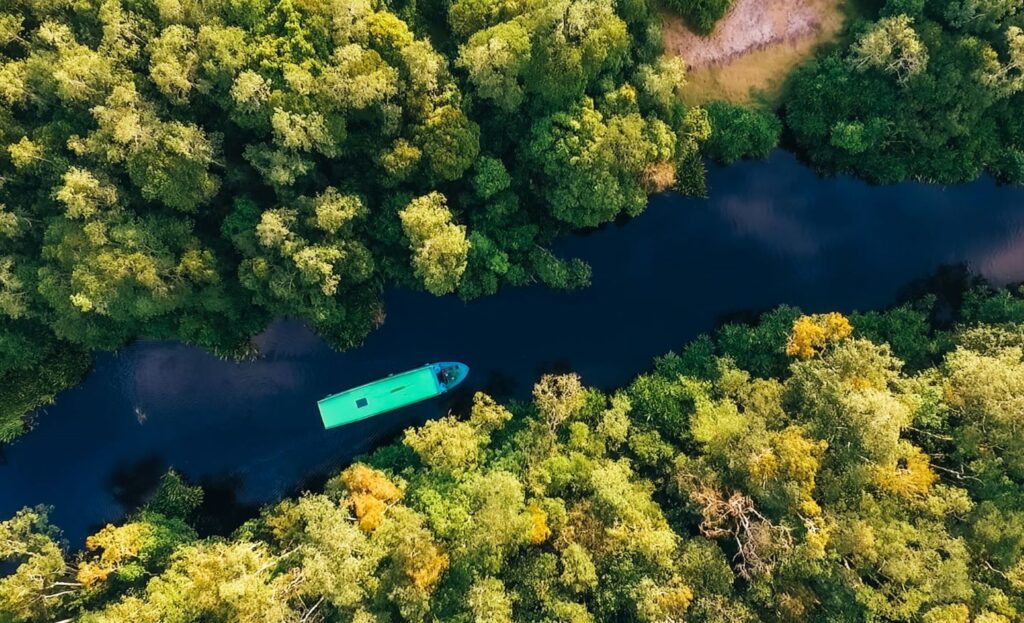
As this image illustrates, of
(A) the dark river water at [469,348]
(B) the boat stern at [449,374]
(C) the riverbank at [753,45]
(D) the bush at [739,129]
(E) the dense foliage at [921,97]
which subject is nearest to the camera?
(E) the dense foliage at [921,97]

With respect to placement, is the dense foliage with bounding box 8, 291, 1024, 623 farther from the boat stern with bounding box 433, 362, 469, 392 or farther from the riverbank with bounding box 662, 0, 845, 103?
the riverbank with bounding box 662, 0, 845, 103

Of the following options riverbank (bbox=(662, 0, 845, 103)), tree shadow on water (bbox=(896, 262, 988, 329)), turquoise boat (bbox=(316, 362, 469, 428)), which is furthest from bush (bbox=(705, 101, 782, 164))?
turquoise boat (bbox=(316, 362, 469, 428))

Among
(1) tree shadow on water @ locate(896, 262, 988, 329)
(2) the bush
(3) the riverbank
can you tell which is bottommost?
(1) tree shadow on water @ locate(896, 262, 988, 329)

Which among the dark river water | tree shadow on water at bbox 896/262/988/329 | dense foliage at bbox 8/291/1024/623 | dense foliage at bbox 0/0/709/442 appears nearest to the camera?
dense foliage at bbox 0/0/709/442

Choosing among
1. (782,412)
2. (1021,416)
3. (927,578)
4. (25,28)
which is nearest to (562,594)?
(782,412)

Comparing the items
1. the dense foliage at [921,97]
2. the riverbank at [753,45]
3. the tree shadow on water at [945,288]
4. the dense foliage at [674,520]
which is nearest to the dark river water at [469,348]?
the tree shadow on water at [945,288]

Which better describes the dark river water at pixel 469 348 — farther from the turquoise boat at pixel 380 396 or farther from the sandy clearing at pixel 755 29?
the sandy clearing at pixel 755 29
